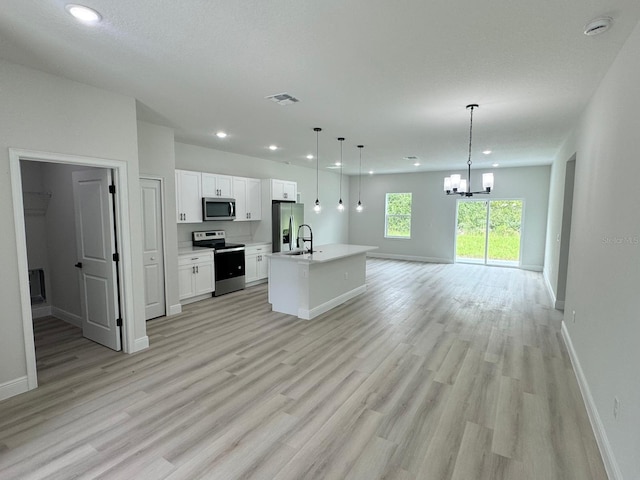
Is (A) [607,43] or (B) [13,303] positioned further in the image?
(B) [13,303]

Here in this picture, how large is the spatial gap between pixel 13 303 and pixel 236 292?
3.71m

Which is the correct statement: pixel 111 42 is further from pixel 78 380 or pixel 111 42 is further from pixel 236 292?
pixel 236 292

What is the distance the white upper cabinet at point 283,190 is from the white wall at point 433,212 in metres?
4.13

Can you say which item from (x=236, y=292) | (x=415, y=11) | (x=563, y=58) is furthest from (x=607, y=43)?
(x=236, y=292)

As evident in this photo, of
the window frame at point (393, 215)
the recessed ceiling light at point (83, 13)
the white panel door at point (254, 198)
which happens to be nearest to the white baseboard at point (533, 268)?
the window frame at point (393, 215)

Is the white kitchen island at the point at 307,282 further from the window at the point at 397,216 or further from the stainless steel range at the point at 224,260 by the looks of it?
the window at the point at 397,216

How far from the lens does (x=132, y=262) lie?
3688mm

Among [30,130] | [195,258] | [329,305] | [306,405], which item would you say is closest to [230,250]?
[195,258]

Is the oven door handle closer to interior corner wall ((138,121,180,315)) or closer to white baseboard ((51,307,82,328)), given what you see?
interior corner wall ((138,121,180,315))

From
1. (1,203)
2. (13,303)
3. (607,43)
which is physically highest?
(607,43)

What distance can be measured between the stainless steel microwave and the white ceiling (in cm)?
171

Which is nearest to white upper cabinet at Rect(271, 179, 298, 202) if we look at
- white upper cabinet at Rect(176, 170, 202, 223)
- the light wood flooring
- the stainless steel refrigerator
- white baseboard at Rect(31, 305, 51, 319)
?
the stainless steel refrigerator

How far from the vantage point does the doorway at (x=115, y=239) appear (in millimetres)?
2819

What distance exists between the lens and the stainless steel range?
19.6 ft
